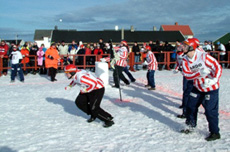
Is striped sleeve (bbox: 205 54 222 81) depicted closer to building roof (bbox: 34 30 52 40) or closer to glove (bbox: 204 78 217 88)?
glove (bbox: 204 78 217 88)

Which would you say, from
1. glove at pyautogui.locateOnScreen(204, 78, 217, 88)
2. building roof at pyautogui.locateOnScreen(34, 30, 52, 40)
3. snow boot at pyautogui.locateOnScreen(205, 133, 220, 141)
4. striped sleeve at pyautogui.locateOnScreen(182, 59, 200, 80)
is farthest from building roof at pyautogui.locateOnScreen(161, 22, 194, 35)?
glove at pyautogui.locateOnScreen(204, 78, 217, 88)

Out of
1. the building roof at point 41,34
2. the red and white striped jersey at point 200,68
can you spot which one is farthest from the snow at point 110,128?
the building roof at point 41,34

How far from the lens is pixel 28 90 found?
9.98m

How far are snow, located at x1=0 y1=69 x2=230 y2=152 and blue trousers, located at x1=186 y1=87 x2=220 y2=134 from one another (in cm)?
34

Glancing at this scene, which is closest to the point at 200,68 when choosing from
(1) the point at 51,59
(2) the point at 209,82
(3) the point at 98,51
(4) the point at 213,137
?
(2) the point at 209,82

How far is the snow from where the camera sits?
4.18 m

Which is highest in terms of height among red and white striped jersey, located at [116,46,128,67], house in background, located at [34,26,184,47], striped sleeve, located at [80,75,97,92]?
house in background, located at [34,26,184,47]

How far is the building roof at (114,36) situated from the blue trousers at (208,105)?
1757 inches

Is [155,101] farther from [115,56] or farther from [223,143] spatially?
[223,143]

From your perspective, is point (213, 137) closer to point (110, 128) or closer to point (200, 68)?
point (200, 68)

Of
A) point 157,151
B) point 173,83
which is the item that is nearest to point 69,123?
point 157,151

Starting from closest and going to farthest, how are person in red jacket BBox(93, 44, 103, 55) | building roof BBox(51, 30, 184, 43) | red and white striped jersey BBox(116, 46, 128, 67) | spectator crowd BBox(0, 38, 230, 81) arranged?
red and white striped jersey BBox(116, 46, 128, 67), spectator crowd BBox(0, 38, 230, 81), person in red jacket BBox(93, 44, 103, 55), building roof BBox(51, 30, 184, 43)

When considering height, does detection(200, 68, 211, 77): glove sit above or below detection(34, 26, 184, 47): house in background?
below

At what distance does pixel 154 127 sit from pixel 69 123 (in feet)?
6.30
